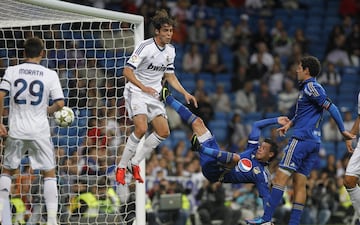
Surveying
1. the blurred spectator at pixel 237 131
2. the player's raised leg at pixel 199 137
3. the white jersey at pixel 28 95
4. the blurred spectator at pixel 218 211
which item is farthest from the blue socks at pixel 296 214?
the blurred spectator at pixel 237 131

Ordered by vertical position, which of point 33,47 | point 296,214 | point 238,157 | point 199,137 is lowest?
point 296,214

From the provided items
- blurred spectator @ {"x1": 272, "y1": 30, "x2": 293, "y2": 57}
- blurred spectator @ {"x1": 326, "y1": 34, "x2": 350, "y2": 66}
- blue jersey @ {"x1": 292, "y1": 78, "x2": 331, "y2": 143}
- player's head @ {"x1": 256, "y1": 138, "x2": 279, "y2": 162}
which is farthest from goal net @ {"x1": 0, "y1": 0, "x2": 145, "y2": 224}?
blurred spectator @ {"x1": 326, "y1": 34, "x2": 350, "y2": 66}

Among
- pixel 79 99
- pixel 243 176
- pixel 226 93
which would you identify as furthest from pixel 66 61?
pixel 226 93

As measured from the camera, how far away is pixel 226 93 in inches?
843

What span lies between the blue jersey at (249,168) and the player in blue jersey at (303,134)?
0.60 ft

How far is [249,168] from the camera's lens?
40.2 feet

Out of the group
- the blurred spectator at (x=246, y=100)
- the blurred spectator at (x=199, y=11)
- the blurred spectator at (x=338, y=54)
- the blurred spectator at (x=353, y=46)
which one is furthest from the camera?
the blurred spectator at (x=353, y=46)

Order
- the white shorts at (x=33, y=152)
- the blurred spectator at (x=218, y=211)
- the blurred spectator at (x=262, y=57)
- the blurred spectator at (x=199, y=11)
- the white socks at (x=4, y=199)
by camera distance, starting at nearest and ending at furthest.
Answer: the white shorts at (x=33, y=152) → the white socks at (x=4, y=199) → the blurred spectator at (x=218, y=211) → the blurred spectator at (x=262, y=57) → the blurred spectator at (x=199, y=11)

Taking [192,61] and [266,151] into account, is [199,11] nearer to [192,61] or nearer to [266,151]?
[192,61]

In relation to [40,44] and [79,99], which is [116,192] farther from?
[40,44]

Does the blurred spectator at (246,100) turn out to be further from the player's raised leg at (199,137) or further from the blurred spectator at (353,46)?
the player's raised leg at (199,137)

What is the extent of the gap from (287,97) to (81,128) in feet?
25.8

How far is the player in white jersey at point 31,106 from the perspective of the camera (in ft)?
34.7

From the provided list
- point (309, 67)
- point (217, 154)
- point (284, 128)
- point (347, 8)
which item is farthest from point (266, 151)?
point (347, 8)
